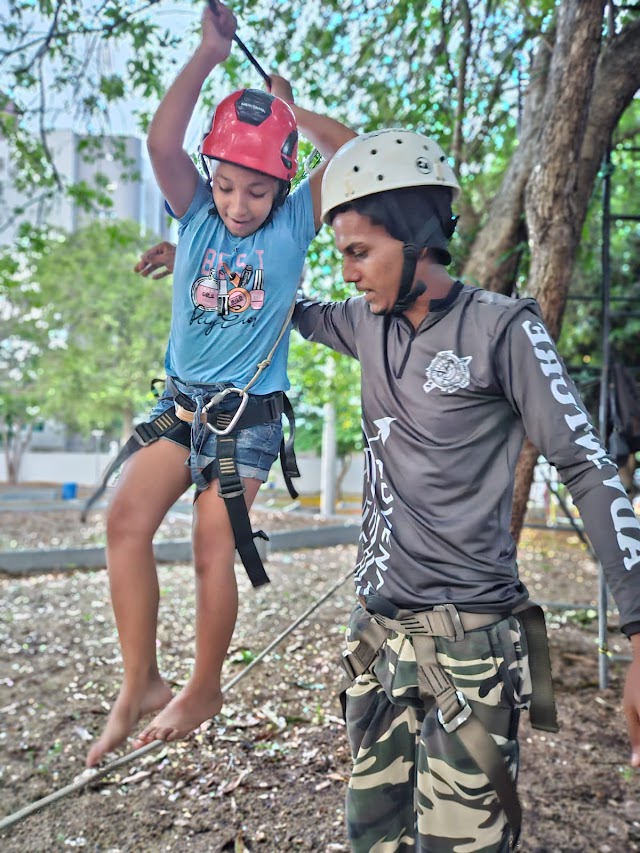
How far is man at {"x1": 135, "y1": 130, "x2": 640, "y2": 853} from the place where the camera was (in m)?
1.79

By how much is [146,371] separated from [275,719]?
15.4 meters

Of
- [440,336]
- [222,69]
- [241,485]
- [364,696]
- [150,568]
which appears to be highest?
[222,69]

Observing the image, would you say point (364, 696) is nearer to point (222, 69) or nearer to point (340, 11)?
point (340, 11)

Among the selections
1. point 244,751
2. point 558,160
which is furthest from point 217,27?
point 244,751

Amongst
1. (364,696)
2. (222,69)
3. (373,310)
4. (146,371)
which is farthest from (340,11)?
(146,371)

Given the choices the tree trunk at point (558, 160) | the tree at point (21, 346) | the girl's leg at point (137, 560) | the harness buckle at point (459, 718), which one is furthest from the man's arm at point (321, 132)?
the tree at point (21, 346)

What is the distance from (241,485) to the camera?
2.04 m

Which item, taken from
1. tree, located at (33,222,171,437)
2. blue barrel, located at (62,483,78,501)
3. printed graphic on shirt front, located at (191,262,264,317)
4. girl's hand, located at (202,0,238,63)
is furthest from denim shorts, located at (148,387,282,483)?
blue barrel, located at (62,483,78,501)

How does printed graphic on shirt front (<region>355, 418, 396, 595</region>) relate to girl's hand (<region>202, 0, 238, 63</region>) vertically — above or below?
below

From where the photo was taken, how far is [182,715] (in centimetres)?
208

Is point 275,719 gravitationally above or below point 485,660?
below

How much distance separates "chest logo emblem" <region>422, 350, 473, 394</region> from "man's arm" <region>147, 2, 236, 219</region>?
2.98 ft

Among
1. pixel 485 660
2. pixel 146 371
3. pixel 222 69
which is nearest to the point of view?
pixel 485 660

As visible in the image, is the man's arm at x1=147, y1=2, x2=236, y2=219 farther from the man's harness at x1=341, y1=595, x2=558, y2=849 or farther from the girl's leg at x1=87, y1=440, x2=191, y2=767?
the man's harness at x1=341, y1=595, x2=558, y2=849
